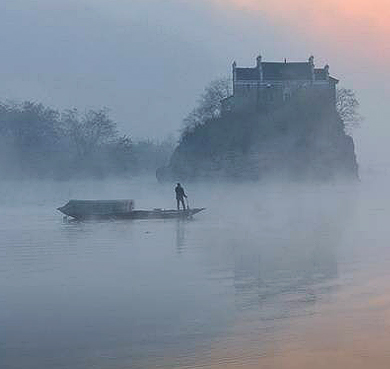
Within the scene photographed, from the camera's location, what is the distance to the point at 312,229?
33.4 m

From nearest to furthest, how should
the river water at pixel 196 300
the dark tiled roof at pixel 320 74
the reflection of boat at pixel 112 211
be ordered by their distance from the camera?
the river water at pixel 196 300
the reflection of boat at pixel 112 211
the dark tiled roof at pixel 320 74

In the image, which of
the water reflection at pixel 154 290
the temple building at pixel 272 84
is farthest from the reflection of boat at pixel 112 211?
the temple building at pixel 272 84

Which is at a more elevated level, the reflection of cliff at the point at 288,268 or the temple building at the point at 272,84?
the temple building at the point at 272,84

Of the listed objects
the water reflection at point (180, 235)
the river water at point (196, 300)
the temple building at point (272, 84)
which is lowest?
the river water at point (196, 300)

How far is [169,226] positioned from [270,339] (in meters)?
23.8

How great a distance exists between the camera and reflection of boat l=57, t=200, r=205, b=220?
40.2 meters

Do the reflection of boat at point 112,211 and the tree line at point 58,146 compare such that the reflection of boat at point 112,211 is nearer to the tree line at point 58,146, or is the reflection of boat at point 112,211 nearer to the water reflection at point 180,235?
the water reflection at point 180,235

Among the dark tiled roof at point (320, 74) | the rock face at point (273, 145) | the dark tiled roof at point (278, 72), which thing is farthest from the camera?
the dark tiled roof at point (320, 74)

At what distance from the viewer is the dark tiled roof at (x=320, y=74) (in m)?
98.9

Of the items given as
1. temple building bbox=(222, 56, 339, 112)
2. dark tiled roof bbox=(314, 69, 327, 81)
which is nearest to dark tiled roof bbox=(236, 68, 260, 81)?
temple building bbox=(222, 56, 339, 112)

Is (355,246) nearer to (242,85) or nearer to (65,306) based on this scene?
(65,306)

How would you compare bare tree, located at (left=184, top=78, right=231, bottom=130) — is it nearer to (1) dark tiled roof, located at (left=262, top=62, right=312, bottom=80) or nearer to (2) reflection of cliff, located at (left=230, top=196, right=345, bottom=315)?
(1) dark tiled roof, located at (left=262, top=62, right=312, bottom=80)

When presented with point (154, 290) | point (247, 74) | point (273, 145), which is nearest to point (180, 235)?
point (154, 290)

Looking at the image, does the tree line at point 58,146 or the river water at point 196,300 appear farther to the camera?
the tree line at point 58,146
